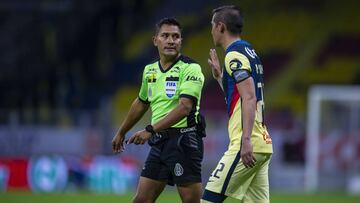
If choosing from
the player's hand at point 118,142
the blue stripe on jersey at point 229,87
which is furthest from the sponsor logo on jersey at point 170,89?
the blue stripe on jersey at point 229,87

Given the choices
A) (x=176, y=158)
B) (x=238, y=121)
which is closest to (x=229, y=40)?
(x=238, y=121)

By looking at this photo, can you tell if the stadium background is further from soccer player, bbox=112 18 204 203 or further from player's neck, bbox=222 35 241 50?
player's neck, bbox=222 35 241 50

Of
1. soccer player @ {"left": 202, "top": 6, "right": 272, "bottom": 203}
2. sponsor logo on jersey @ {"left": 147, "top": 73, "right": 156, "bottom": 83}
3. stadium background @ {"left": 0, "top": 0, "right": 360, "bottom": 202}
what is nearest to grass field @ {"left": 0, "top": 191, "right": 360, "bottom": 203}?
stadium background @ {"left": 0, "top": 0, "right": 360, "bottom": 202}

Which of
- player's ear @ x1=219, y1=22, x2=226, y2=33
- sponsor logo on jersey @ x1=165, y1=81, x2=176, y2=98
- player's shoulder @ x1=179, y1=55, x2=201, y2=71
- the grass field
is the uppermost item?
player's ear @ x1=219, y1=22, x2=226, y2=33

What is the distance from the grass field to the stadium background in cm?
414

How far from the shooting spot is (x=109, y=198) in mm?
17000

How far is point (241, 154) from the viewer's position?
7.55 m

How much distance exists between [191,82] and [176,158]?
0.70 meters

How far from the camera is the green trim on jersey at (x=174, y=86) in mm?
8562

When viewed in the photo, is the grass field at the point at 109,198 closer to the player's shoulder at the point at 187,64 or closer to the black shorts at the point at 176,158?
the black shorts at the point at 176,158

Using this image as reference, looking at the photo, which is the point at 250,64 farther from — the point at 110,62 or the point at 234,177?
the point at 110,62

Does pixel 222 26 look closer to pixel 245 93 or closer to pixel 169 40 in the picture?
pixel 245 93

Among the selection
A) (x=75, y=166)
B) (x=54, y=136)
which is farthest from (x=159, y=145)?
(x=54, y=136)

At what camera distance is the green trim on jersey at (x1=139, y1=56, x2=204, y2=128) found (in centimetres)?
856
